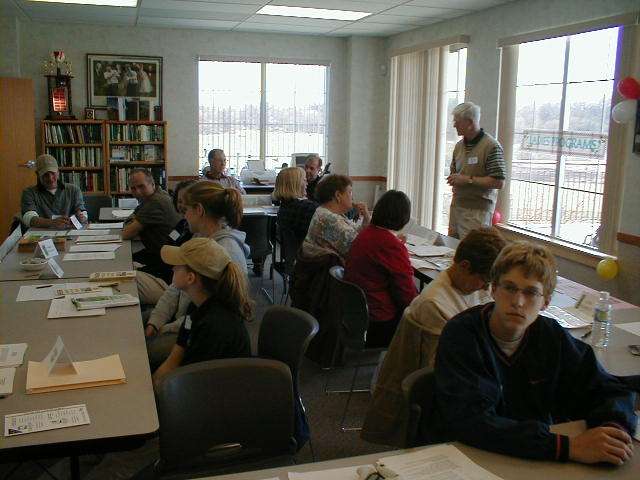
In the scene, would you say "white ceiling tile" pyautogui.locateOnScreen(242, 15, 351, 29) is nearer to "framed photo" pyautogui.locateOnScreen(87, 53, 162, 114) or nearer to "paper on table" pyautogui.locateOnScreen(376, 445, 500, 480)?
"framed photo" pyautogui.locateOnScreen(87, 53, 162, 114)

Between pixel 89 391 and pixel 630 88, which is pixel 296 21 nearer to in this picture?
pixel 630 88

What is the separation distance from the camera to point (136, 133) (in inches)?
312

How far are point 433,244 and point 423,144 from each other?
11.3 feet

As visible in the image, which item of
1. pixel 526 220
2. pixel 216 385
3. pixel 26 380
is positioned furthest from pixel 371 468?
pixel 526 220

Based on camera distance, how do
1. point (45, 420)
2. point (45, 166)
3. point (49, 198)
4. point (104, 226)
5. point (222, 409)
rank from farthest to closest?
1. point (49, 198)
2. point (45, 166)
3. point (104, 226)
4. point (222, 409)
5. point (45, 420)

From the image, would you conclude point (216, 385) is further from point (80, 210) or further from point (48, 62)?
point (48, 62)

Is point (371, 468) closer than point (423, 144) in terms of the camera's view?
Yes

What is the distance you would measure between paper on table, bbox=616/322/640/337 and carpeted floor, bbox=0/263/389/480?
4.11 feet

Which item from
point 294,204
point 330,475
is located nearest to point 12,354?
point 330,475

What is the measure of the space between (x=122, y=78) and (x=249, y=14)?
2064 mm

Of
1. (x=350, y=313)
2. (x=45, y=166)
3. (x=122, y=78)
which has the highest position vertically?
(x=122, y=78)

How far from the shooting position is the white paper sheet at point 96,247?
3998 mm

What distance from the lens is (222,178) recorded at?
22.0ft

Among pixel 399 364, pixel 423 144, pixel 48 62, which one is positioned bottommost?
pixel 399 364
